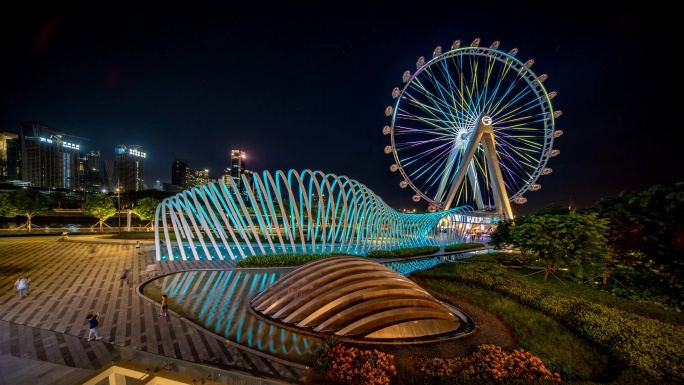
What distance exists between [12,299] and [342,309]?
47.7ft

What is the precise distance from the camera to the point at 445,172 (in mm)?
47094

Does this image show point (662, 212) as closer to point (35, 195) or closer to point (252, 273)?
point (252, 273)

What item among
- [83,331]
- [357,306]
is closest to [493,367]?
[357,306]

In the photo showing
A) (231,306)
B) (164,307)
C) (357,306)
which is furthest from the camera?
(231,306)

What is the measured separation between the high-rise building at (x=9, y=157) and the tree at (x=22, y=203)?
107 metres

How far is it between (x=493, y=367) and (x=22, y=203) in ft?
149

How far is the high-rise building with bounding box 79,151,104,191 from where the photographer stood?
128050 mm

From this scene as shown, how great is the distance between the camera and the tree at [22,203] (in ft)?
98.2

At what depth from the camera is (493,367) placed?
792 centimetres

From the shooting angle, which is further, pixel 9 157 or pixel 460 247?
pixel 9 157

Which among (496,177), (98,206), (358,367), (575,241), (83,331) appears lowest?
(358,367)

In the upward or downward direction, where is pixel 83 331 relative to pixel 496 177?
downward

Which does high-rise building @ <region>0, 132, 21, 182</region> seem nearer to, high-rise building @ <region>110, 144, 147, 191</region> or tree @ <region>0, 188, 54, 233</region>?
high-rise building @ <region>110, 144, 147, 191</region>

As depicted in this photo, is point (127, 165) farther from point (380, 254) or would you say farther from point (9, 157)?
point (380, 254)
